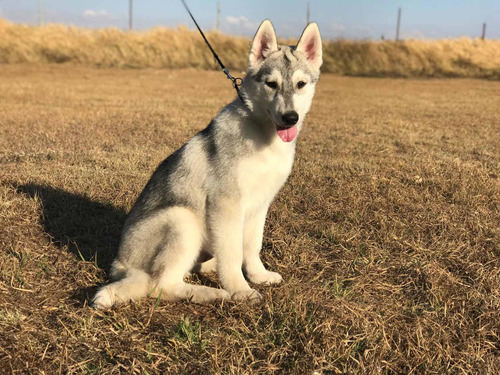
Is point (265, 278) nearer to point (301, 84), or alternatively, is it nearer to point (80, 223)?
point (301, 84)

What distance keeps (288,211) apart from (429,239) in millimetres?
1359

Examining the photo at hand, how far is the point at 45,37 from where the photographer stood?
78.6 ft

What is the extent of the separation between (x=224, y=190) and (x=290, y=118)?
64 cm

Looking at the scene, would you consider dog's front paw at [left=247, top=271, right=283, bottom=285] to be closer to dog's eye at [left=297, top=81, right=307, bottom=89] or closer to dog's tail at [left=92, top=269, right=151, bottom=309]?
dog's tail at [left=92, top=269, right=151, bottom=309]

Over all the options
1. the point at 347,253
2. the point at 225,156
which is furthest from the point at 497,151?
the point at 225,156

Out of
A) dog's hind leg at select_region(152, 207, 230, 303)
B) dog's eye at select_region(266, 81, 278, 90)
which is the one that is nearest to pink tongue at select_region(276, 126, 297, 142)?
dog's eye at select_region(266, 81, 278, 90)

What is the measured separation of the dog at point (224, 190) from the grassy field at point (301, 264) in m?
0.17

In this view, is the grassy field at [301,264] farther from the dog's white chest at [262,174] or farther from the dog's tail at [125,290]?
the dog's white chest at [262,174]

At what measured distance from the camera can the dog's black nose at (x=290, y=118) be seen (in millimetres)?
2787

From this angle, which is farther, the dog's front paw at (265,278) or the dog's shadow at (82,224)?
the dog's shadow at (82,224)

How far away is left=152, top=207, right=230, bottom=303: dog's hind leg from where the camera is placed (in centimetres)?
279

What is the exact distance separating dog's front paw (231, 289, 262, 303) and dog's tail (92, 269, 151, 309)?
1.86ft

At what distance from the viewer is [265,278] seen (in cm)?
322

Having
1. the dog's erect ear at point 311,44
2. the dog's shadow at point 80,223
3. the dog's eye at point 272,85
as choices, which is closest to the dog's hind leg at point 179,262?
the dog's shadow at point 80,223
